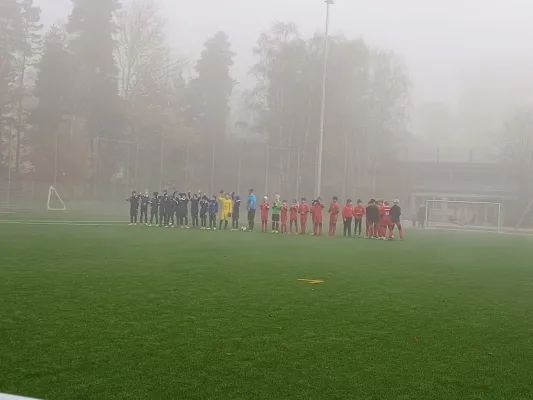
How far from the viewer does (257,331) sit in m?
6.23

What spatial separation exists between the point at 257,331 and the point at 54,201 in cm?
3660

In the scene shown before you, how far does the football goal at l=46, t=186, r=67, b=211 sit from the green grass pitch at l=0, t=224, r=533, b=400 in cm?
2862

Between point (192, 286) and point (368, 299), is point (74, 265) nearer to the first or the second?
point (192, 286)

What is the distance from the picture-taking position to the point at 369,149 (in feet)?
190

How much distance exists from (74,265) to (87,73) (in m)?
45.7

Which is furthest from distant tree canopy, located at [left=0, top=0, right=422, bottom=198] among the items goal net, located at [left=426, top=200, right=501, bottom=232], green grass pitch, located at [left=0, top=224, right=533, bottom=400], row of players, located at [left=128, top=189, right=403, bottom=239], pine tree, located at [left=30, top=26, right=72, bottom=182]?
green grass pitch, located at [left=0, top=224, right=533, bottom=400]

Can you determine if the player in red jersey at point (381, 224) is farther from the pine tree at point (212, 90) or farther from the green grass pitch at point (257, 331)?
the pine tree at point (212, 90)

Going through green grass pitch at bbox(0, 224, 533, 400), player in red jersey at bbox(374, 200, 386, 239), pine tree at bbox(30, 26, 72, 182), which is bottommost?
green grass pitch at bbox(0, 224, 533, 400)

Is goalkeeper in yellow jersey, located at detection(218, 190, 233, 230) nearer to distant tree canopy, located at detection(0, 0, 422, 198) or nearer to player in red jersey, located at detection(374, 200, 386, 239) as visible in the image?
player in red jersey, located at detection(374, 200, 386, 239)

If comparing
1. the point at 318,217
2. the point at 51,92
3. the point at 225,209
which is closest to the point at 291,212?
the point at 318,217

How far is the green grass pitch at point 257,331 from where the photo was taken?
178 inches

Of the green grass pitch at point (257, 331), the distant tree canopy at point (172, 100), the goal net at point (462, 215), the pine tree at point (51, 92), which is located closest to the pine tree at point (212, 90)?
the distant tree canopy at point (172, 100)

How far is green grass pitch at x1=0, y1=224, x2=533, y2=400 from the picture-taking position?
452cm

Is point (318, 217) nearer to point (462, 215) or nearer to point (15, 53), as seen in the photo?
point (462, 215)
